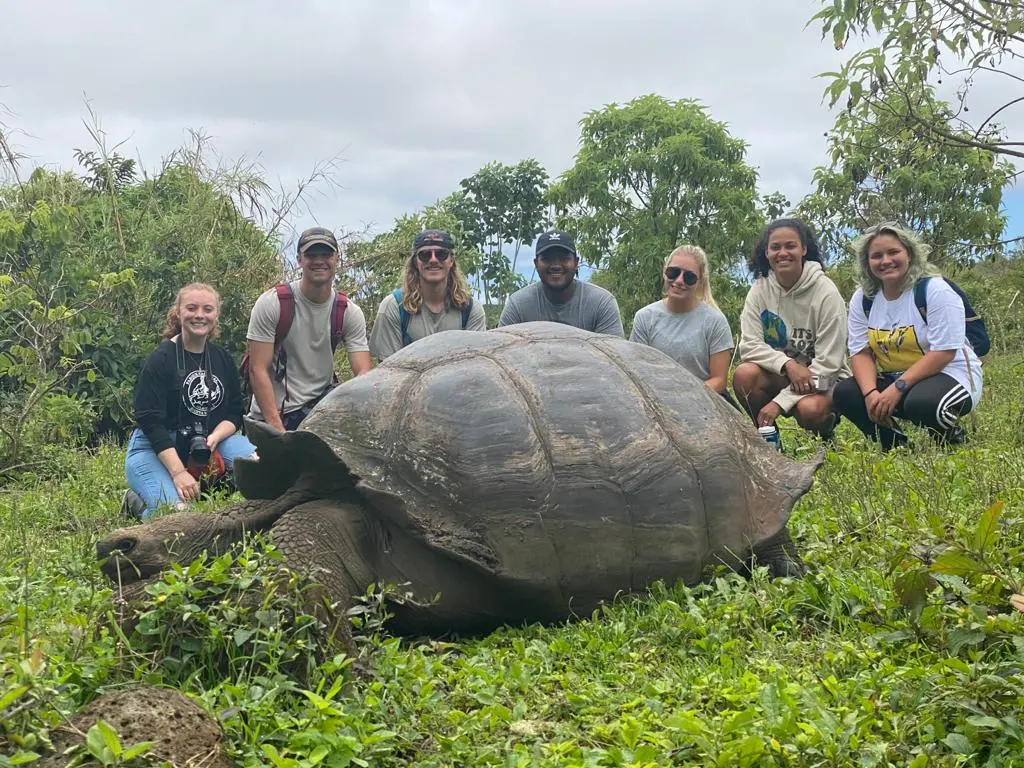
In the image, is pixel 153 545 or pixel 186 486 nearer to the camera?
pixel 153 545

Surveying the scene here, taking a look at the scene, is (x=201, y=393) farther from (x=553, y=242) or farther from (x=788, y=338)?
(x=788, y=338)

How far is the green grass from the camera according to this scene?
2307mm

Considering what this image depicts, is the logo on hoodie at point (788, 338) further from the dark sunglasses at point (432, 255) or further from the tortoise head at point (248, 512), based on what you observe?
the tortoise head at point (248, 512)

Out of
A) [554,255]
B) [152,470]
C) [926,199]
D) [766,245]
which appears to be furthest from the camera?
[926,199]

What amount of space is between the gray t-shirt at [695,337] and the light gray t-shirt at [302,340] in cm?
196

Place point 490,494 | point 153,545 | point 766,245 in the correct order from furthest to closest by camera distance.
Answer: point 766,245 < point 490,494 < point 153,545

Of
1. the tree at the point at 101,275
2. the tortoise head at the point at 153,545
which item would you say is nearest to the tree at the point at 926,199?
the tree at the point at 101,275

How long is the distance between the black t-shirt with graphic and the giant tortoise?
7.80 ft

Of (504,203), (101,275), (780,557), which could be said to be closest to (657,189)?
(504,203)

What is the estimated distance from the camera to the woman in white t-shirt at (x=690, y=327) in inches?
234

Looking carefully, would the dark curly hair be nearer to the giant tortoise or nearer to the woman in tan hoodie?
the woman in tan hoodie

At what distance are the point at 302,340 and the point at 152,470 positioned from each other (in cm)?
120

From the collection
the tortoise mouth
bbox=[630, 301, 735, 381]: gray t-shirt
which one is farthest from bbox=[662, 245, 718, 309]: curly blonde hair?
the tortoise mouth

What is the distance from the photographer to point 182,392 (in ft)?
19.0
